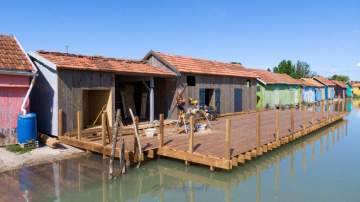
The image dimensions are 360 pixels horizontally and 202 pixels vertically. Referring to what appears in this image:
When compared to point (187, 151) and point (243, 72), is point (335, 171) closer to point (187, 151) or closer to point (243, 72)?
point (187, 151)

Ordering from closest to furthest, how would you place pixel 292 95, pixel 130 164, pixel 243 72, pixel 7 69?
pixel 130 164
pixel 7 69
pixel 243 72
pixel 292 95

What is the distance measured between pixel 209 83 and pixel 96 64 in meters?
7.78

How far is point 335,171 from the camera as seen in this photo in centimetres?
956

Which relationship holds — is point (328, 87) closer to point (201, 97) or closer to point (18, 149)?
point (201, 97)

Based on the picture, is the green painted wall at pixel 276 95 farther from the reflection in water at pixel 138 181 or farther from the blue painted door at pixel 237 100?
the reflection in water at pixel 138 181

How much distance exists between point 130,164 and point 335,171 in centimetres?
646

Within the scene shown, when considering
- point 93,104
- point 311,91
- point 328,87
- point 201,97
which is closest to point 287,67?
point 328,87

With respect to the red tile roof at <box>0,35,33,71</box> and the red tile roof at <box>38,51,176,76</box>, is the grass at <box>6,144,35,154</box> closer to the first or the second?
the red tile roof at <box>0,35,33,71</box>

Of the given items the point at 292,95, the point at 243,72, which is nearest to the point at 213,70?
the point at 243,72

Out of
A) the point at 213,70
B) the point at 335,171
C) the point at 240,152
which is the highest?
the point at 213,70

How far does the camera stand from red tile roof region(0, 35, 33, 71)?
33.6 feet

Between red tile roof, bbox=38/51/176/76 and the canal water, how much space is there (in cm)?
379

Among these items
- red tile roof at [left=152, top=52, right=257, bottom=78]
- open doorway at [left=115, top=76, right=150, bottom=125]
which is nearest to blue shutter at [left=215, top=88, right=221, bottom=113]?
red tile roof at [left=152, top=52, right=257, bottom=78]

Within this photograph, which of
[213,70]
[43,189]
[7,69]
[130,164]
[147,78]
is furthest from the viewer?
[213,70]
